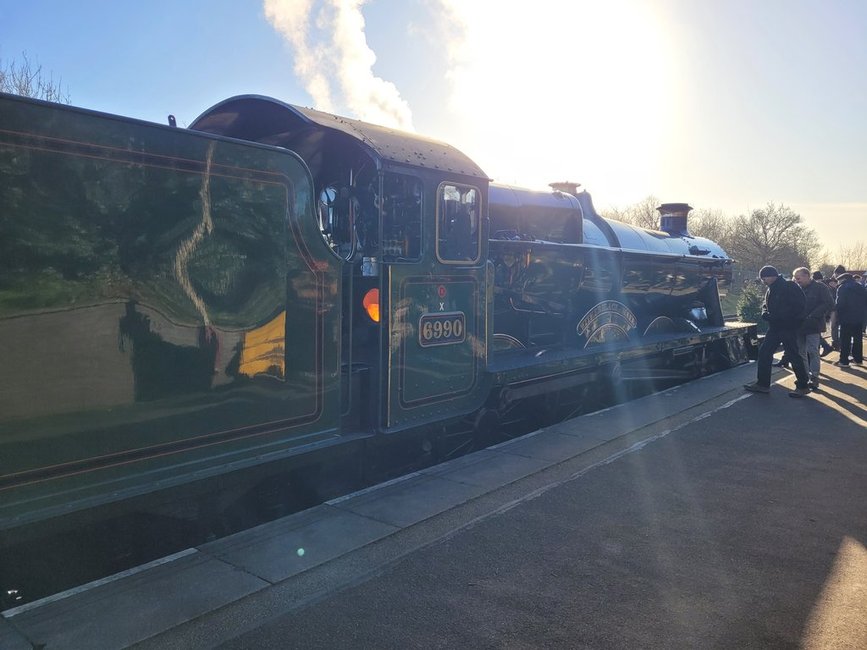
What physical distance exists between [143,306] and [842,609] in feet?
12.6

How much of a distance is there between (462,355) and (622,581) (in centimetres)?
231

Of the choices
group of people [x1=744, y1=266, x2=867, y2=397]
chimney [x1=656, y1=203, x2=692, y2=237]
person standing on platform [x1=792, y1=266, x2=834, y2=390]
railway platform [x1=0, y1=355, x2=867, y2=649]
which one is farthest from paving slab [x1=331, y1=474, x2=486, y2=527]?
chimney [x1=656, y1=203, x2=692, y2=237]

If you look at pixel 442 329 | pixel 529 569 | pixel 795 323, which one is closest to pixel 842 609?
pixel 529 569

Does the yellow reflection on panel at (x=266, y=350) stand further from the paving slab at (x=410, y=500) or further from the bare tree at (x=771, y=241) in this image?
the bare tree at (x=771, y=241)

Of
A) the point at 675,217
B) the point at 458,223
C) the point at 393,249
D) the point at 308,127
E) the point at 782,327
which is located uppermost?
the point at 675,217

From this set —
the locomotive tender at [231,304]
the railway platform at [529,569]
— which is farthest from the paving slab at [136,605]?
the locomotive tender at [231,304]

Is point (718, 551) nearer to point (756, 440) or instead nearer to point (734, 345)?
point (756, 440)

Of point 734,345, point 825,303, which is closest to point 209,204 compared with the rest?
point 825,303

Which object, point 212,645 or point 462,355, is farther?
point 462,355

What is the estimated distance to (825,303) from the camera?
29.7ft

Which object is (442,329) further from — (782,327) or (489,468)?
(782,327)

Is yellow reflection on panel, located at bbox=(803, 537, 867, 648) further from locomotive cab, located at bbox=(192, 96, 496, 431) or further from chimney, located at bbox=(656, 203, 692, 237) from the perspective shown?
chimney, located at bbox=(656, 203, 692, 237)

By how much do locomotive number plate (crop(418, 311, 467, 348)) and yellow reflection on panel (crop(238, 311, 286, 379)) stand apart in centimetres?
126

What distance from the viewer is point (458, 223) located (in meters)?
5.16
